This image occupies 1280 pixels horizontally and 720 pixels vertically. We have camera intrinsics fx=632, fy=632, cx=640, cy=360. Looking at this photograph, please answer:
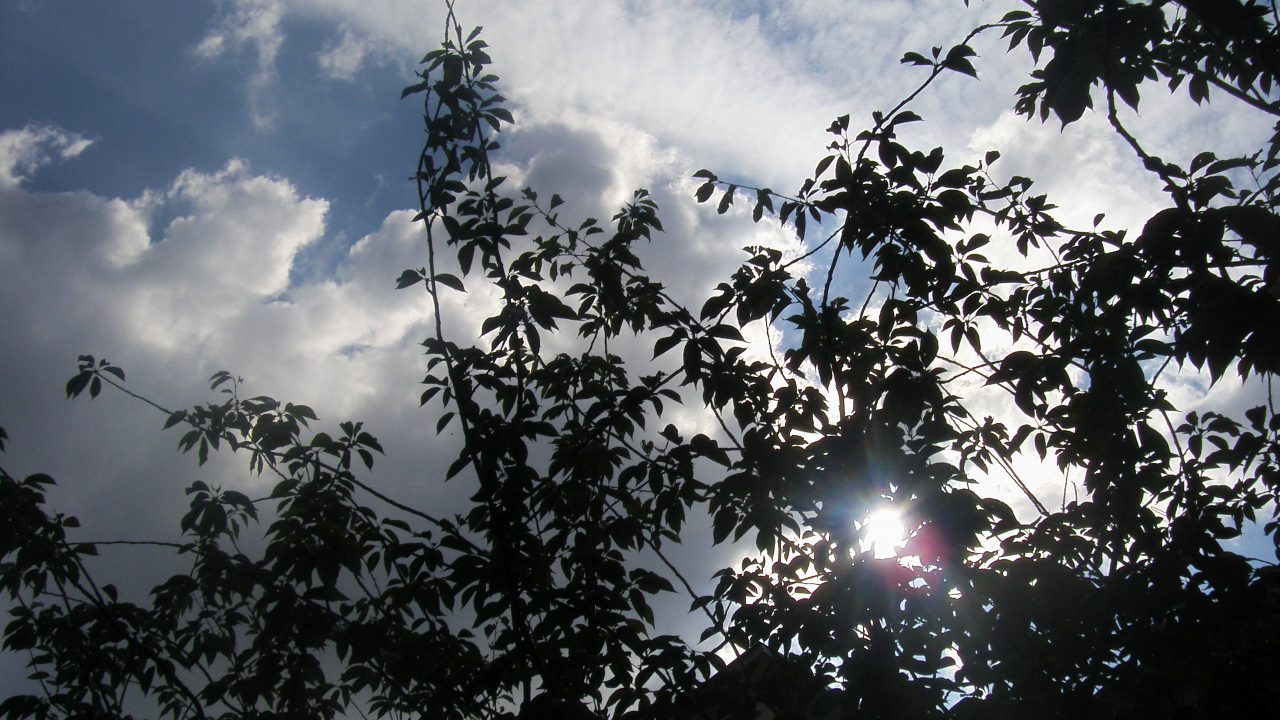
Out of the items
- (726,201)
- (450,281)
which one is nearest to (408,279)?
(450,281)

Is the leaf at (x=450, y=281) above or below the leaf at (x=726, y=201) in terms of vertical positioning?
below

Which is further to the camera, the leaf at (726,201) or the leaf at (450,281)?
the leaf at (726,201)

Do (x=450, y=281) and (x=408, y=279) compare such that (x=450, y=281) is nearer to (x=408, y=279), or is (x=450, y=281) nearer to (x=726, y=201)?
(x=408, y=279)

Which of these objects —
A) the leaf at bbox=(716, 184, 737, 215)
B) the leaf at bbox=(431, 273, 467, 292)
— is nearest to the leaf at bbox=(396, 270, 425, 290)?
the leaf at bbox=(431, 273, 467, 292)

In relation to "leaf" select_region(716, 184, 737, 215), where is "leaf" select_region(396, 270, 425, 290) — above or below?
below

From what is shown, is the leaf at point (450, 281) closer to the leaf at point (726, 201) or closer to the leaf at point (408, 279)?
the leaf at point (408, 279)

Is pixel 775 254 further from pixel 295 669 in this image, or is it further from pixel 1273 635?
pixel 295 669

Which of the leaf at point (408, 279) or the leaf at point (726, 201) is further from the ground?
the leaf at point (726, 201)

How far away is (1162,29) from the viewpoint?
1531 millimetres

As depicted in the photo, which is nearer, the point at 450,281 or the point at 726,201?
the point at 450,281

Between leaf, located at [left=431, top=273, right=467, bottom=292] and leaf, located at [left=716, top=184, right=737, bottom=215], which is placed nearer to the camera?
leaf, located at [left=431, top=273, right=467, bottom=292]

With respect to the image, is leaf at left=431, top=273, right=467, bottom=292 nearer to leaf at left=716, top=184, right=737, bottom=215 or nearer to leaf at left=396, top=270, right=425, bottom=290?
leaf at left=396, top=270, right=425, bottom=290

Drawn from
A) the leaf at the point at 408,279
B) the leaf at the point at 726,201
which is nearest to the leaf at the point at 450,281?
the leaf at the point at 408,279

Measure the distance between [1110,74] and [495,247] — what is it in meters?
2.30
